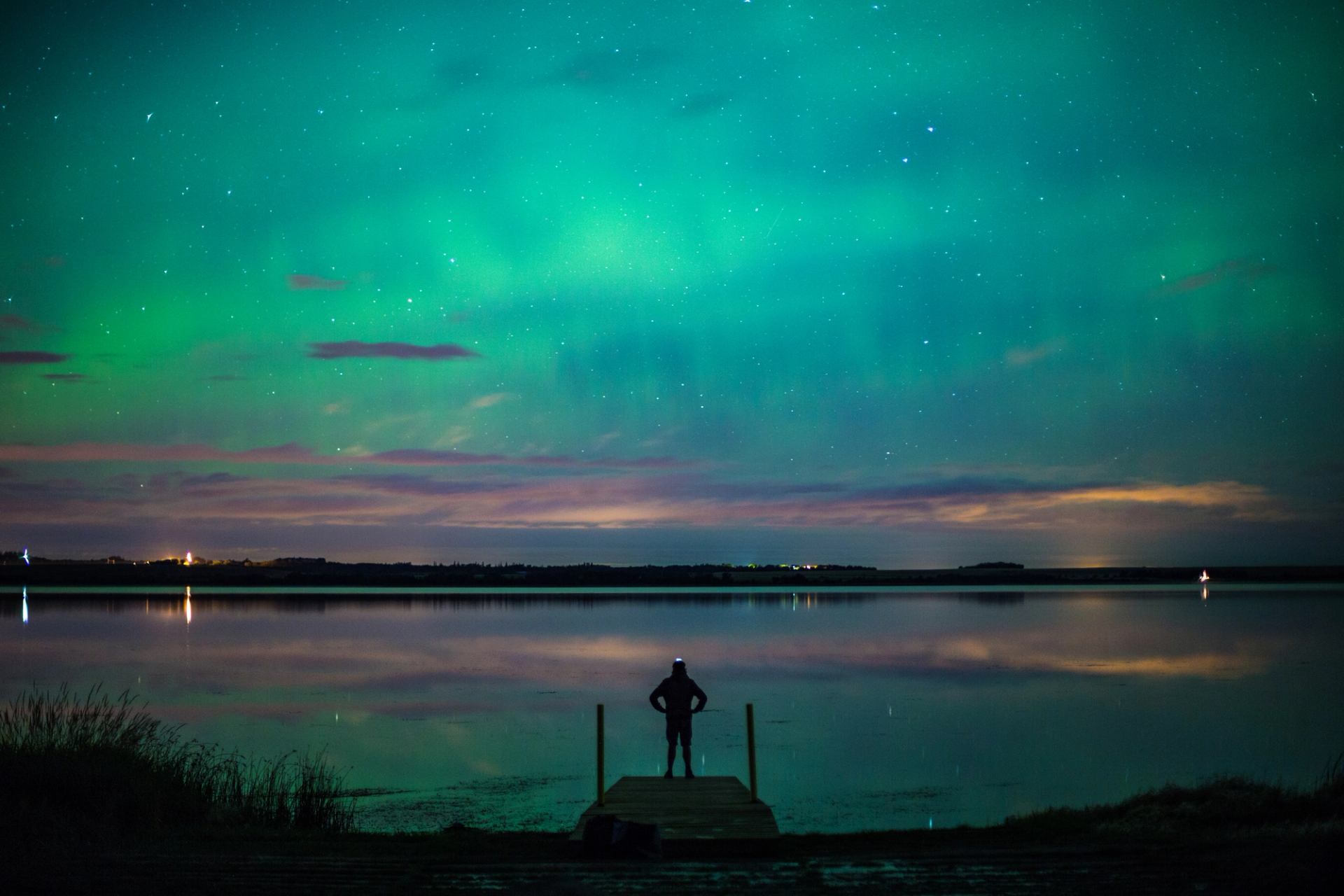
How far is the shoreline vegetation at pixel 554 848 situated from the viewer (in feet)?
33.5

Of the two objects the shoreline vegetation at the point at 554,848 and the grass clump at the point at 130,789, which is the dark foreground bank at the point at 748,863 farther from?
the grass clump at the point at 130,789

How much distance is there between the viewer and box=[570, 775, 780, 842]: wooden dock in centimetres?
1214

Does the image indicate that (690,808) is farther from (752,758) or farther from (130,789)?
(130,789)

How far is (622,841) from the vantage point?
37.7 feet

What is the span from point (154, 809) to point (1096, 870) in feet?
36.1

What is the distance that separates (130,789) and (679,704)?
7065 millimetres

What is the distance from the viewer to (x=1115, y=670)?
40062 millimetres

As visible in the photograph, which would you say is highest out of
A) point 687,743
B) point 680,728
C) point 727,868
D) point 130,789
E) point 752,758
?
point 680,728

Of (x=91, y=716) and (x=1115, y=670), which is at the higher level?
(x=91, y=716)

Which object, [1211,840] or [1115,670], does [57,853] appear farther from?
[1115,670]

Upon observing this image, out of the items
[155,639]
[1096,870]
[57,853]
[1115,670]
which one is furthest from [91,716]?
[155,639]

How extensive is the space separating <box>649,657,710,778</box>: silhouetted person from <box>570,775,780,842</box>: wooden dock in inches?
18.2

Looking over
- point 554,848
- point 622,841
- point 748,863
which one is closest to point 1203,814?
point 748,863

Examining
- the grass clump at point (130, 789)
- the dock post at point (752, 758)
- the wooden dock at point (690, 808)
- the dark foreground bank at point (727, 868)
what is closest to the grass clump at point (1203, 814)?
the dark foreground bank at point (727, 868)
